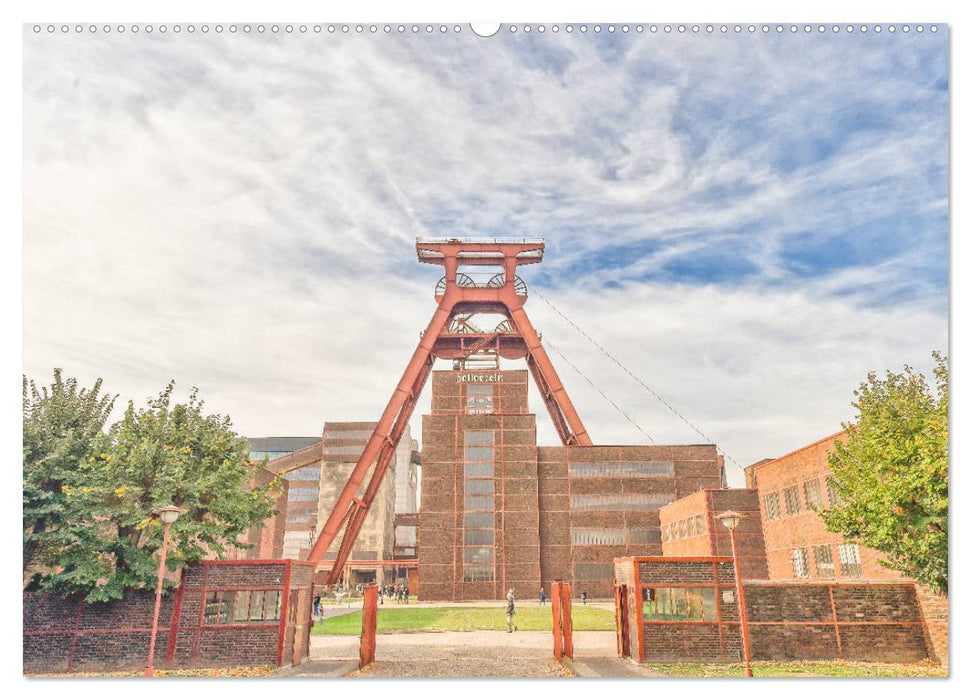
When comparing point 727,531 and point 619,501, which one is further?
point 619,501

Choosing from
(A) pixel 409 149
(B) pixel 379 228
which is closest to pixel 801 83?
(A) pixel 409 149

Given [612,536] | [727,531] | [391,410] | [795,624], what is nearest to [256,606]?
[795,624]

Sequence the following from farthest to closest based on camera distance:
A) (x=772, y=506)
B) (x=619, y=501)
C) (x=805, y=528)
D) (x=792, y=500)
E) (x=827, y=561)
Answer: (x=619, y=501)
(x=772, y=506)
(x=792, y=500)
(x=805, y=528)
(x=827, y=561)

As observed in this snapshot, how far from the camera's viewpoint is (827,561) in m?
22.2

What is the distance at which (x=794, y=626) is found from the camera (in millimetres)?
12250

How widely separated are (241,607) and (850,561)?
19.5m

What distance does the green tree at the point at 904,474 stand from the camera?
1034 centimetres

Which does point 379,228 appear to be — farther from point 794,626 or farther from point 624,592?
point 794,626

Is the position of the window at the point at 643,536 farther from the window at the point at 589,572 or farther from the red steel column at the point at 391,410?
the red steel column at the point at 391,410

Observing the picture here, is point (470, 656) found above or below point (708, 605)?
below

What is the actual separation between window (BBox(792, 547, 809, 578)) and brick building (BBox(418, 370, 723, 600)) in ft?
57.2

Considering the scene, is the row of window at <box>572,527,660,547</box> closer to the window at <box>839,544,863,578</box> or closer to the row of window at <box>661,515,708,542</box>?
the row of window at <box>661,515,708,542</box>

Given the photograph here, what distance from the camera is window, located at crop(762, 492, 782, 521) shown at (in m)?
26.9

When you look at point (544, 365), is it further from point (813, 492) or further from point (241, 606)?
point (241, 606)
